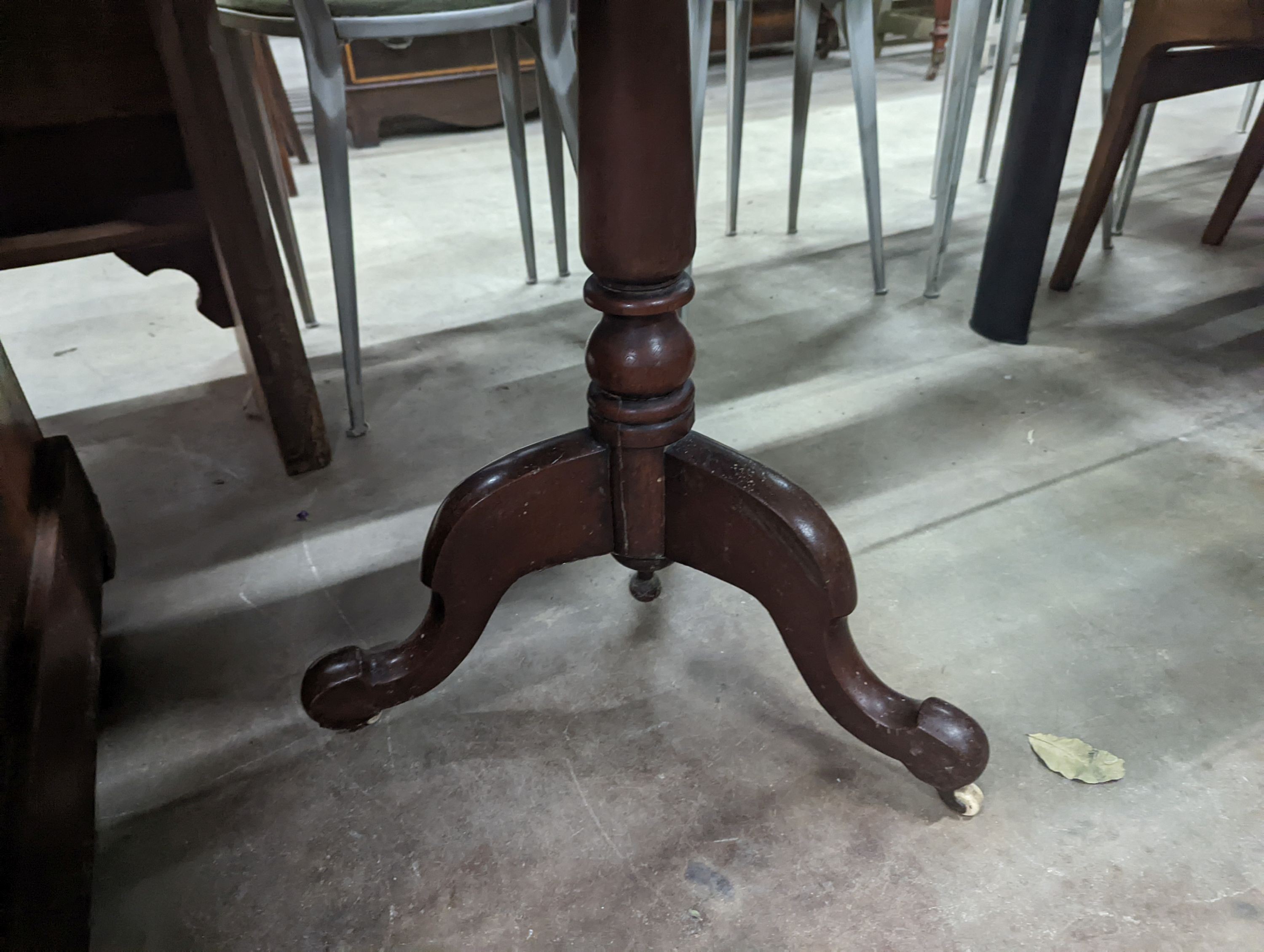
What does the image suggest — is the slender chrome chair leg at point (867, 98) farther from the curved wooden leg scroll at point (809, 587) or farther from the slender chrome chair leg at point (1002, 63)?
the curved wooden leg scroll at point (809, 587)

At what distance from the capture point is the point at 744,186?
7.70ft

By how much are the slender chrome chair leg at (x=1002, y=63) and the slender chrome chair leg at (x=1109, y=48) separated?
0.58 ft

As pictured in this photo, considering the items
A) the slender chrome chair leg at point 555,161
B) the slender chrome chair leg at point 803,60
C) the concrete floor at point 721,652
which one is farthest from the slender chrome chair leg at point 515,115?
the slender chrome chair leg at point 803,60

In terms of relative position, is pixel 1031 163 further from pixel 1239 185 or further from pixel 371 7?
pixel 371 7

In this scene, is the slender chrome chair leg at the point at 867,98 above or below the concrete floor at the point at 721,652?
above

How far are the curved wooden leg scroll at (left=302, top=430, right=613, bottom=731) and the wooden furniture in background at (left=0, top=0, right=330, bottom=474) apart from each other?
0.52 metres

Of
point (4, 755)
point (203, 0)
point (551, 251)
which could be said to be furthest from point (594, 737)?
point (551, 251)

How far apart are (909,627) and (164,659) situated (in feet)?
2.48

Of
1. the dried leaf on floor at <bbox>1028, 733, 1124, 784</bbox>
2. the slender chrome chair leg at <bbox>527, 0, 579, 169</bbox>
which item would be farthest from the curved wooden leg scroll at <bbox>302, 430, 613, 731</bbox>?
the slender chrome chair leg at <bbox>527, 0, 579, 169</bbox>

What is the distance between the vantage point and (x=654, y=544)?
74 centimetres

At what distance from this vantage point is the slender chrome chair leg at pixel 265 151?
131cm

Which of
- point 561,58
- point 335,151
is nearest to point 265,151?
point 335,151

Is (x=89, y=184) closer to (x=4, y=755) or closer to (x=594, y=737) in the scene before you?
(x=4, y=755)

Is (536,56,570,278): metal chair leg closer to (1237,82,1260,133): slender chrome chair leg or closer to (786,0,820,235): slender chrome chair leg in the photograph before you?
(786,0,820,235): slender chrome chair leg
